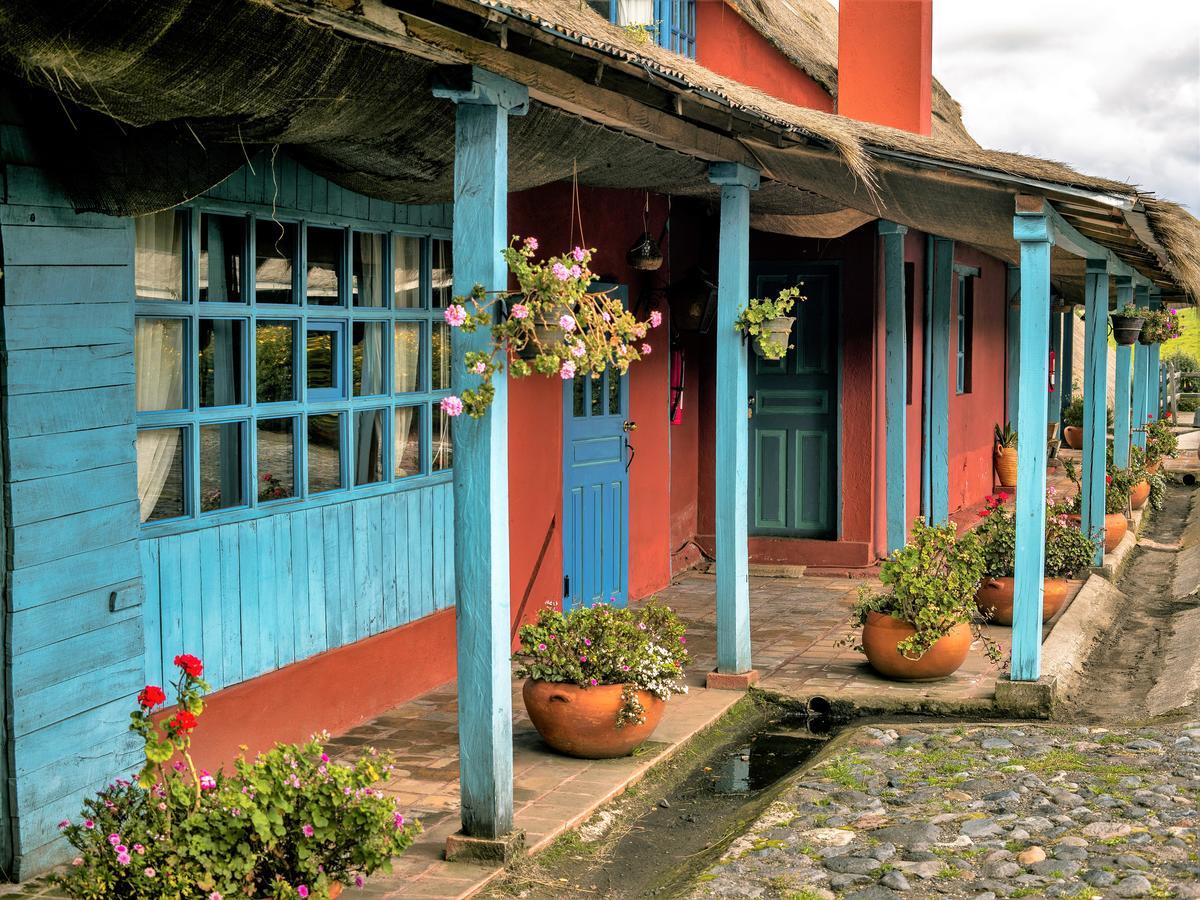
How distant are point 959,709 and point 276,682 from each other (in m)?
3.74

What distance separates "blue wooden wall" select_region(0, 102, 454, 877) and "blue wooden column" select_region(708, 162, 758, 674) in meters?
2.66

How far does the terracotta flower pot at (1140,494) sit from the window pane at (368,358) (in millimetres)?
11662

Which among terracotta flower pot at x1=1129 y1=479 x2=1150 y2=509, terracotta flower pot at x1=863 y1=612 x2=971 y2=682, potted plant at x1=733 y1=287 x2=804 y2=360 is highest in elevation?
potted plant at x1=733 y1=287 x2=804 y2=360

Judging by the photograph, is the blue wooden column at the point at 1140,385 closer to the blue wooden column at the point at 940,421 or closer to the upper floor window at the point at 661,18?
the blue wooden column at the point at 940,421

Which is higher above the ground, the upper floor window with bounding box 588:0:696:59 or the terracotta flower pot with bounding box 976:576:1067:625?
A: the upper floor window with bounding box 588:0:696:59

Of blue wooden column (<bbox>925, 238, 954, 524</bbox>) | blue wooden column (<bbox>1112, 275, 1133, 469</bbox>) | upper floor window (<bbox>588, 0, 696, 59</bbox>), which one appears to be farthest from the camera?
blue wooden column (<bbox>1112, 275, 1133, 469</bbox>)

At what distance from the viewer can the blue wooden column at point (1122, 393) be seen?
47.9ft

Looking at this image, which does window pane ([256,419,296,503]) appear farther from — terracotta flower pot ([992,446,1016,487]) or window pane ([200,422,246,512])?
terracotta flower pot ([992,446,1016,487])

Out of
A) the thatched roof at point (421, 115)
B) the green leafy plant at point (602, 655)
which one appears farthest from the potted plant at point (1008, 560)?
the green leafy plant at point (602, 655)

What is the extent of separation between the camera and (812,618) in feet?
33.0

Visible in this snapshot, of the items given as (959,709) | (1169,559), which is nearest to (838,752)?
(959,709)

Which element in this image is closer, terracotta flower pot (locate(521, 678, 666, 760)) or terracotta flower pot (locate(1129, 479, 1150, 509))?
terracotta flower pot (locate(521, 678, 666, 760))

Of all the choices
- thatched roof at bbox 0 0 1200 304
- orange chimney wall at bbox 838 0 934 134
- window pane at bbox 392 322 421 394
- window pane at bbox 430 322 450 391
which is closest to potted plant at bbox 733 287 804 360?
thatched roof at bbox 0 0 1200 304

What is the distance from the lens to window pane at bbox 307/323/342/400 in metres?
6.53
